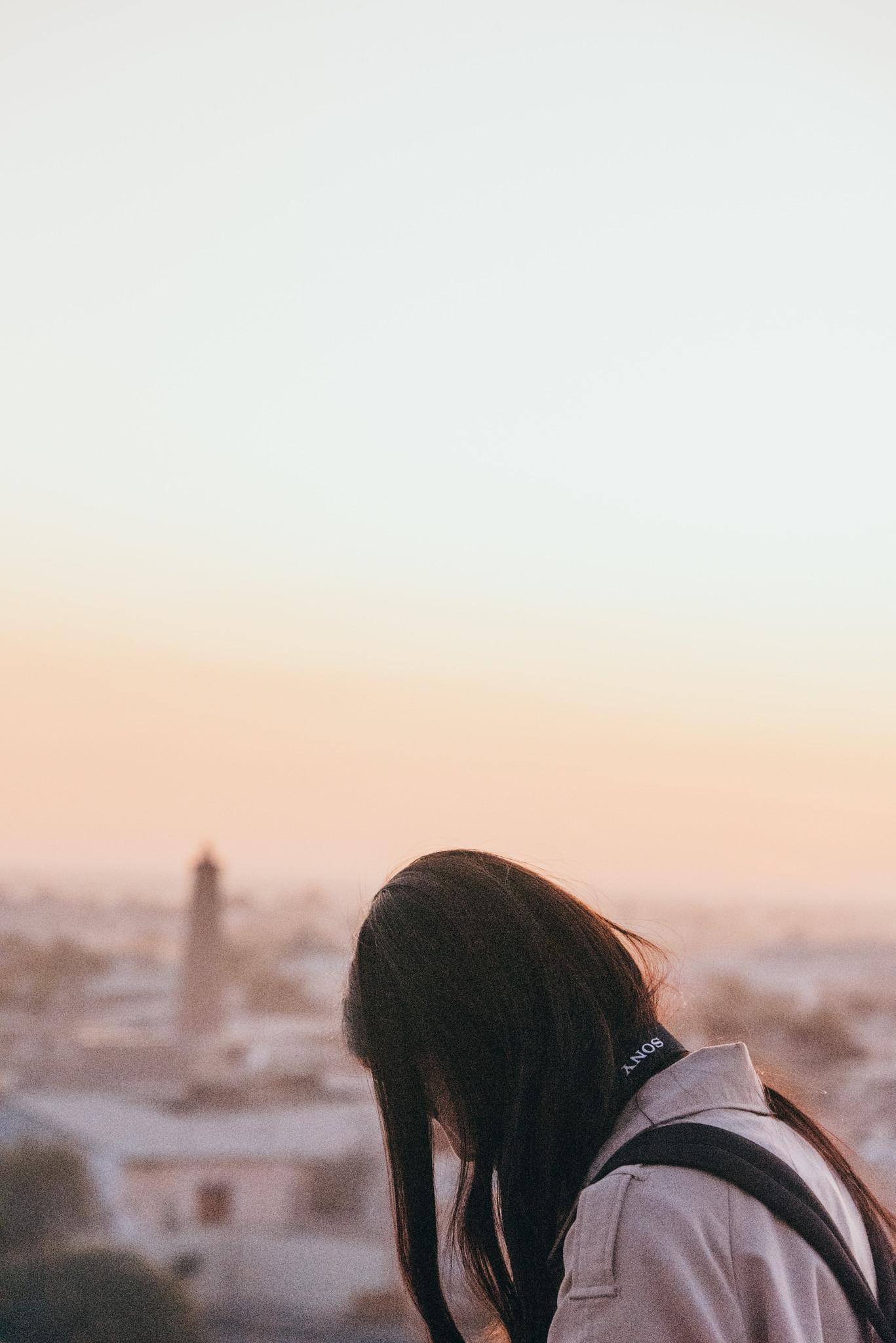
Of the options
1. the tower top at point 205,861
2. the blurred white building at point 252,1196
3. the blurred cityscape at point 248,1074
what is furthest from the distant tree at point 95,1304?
the tower top at point 205,861

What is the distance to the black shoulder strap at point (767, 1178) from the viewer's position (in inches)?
34.7

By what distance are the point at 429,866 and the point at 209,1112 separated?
10.4 m

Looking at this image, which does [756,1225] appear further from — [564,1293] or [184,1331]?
[184,1331]

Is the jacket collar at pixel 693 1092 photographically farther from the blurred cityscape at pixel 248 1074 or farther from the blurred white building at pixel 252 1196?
the blurred white building at pixel 252 1196

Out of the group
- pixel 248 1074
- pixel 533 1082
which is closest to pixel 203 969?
pixel 248 1074

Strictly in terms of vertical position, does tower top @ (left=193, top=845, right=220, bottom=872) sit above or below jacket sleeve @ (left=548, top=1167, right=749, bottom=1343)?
below

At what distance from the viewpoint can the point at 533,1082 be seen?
1.07 metres

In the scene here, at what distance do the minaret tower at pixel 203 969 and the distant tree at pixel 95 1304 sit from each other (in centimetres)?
717

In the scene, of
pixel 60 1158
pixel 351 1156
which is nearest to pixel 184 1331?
pixel 60 1158

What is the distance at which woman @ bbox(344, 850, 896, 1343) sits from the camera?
971mm

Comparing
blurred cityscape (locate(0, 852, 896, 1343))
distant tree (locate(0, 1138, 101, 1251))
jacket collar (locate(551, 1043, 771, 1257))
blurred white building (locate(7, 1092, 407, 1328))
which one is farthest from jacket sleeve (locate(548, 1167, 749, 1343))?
distant tree (locate(0, 1138, 101, 1251))

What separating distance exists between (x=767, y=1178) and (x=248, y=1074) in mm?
11590

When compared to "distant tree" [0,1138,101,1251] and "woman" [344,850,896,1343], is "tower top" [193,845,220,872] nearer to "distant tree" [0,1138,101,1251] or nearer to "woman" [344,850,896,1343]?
"distant tree" [0,1138,101,1251]

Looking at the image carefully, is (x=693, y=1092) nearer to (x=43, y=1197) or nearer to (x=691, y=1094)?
(x=691, y=1094)
